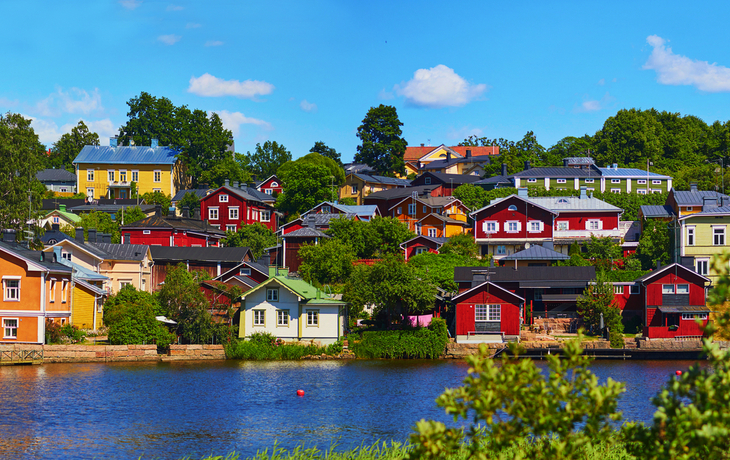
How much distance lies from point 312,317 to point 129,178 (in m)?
72.6

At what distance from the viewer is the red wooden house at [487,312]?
59.9 metres

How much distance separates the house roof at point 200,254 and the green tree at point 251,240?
1217 cm

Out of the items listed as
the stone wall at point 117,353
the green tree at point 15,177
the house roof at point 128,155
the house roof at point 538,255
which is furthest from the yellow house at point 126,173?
the stone wall at point 117,353

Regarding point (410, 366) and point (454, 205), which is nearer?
point (410, 366)

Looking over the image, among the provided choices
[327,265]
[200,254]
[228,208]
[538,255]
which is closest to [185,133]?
[228,208]

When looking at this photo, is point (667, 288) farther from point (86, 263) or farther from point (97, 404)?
point (86, 263)

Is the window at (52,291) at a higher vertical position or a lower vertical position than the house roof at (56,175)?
lower

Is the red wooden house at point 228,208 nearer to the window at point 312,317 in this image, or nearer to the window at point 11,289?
the window at point 312,317

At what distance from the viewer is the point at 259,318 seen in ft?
194

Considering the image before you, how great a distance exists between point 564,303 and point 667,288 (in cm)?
830

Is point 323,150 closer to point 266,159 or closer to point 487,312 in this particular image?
point 266,159

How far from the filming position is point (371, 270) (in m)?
59.2

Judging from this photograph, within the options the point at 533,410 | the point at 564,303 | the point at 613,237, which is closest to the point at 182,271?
the point at 564,303

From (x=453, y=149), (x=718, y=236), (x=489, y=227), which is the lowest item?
(x=718, y=236)
